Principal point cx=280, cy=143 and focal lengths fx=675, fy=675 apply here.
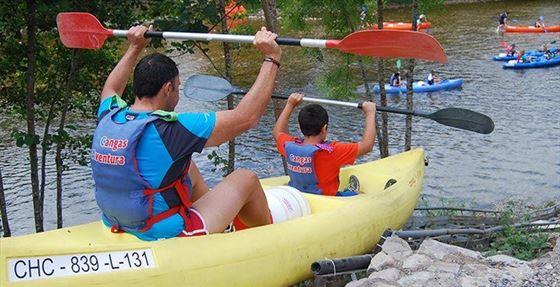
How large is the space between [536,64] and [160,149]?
16014mm

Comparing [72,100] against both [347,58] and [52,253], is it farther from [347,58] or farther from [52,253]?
[52,253]

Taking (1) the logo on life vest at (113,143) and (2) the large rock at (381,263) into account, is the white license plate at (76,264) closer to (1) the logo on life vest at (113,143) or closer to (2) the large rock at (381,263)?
(1) the logo on life vest at (113,143)

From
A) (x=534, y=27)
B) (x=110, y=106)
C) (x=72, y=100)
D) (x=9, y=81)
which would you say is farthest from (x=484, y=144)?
(x=534, y=27)

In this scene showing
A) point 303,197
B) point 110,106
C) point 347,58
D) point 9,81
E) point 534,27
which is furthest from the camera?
point 534,27

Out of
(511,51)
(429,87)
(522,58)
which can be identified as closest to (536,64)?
(522,58)

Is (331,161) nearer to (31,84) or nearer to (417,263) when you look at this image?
(417,263)

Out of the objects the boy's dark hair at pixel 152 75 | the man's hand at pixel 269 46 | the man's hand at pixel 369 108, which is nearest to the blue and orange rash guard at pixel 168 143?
the boy's dark hair at pixel 152 75

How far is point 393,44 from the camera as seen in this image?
169 inches

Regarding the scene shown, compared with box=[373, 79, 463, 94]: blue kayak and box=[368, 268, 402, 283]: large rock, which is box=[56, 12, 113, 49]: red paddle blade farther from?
box=[373, 79, 463, 94]: blue kayak

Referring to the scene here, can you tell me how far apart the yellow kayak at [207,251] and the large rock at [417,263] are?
2.20 ft

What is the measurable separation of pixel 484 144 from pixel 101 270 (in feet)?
32.1

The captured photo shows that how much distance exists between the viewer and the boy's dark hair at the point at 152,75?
11.0 ft

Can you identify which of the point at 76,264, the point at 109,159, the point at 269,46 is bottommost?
the point at 76,264

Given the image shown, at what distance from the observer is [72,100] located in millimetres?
8039
